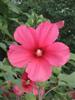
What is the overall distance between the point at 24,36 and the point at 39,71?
111 mm

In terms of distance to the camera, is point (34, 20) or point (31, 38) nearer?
point (31, 38)

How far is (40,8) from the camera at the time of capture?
34.4ft

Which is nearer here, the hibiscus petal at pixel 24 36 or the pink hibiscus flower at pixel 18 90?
the hibiscus petal at pixel 24 36

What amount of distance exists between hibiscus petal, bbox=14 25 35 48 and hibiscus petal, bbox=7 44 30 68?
0.02 m

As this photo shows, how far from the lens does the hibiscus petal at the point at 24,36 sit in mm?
1469

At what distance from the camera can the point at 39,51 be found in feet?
4.97

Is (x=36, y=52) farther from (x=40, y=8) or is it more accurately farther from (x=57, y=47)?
(x=40, y=8)

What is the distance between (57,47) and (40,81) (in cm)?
11

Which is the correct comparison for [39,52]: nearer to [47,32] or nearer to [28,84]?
[47,32]

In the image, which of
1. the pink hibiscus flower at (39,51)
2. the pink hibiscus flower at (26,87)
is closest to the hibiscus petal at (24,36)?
the pink hibiscus flower at (39,51)

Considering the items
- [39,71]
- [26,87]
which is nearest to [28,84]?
[26,87]

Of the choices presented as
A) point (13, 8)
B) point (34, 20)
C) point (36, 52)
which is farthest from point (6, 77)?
point (13, 8)

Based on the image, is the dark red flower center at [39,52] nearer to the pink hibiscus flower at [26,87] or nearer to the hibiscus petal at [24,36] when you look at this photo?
the hibiscus petal at [24,36]

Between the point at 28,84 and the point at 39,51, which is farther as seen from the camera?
the point at 28,84
